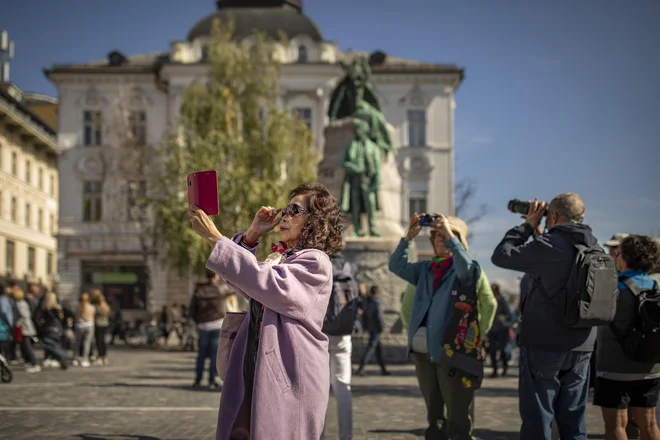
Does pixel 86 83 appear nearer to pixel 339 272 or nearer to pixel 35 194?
pixel 35 194

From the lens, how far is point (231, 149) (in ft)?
106

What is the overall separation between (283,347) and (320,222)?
2.29ft

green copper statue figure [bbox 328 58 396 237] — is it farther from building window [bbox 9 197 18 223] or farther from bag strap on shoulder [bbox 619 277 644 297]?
building window [bbox 9 197 18 223]

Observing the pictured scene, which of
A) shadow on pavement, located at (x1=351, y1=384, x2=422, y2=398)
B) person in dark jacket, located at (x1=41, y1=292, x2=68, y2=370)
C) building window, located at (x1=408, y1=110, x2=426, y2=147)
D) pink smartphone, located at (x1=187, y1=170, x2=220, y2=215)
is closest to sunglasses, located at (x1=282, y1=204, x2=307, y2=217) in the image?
pink smartphone, located at (x1=187, y1=170, x2=220, y2=215)

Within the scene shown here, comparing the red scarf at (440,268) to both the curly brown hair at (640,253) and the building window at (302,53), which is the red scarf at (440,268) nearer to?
the curly brown hair at (640,253)

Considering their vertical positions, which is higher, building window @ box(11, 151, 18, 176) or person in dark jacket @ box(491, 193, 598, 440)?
building window @ box(11, 151, 18, 176)

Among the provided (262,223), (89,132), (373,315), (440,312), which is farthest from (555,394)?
(89,132)

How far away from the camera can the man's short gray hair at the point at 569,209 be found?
5.59 metres

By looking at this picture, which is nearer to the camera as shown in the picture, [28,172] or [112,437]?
[112,437]

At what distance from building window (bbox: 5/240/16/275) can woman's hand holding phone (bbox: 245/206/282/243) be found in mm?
49994

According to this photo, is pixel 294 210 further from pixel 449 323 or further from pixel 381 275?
pixel 381 275

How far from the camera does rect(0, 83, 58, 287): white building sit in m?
49.7

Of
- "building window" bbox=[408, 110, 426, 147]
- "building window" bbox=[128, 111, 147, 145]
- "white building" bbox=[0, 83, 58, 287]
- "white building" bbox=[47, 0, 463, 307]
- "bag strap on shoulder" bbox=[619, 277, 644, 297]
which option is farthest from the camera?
"white building" bbox=[0, 83, 58, 287]

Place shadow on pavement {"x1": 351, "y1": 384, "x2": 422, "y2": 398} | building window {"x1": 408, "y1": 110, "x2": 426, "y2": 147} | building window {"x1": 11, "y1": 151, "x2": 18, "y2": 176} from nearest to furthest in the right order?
shadow on pavement {"x1": 351, "y1": 384, "x2": 422, "y2": 398} → building window {"x1": 408, "y1": 110, "x2": 426, "y2": 147} → building window {"x1": 11, "y1": 151, "x2": 18, "y2": 176}
